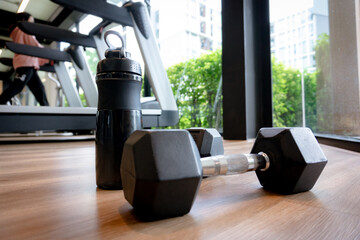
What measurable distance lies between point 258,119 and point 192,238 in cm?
206

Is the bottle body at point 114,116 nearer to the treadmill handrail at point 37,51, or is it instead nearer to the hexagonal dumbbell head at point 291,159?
the hexagonal dumbbell head at point 291,159

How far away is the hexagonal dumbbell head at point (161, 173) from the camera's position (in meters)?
0.30

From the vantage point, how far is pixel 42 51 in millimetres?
2746

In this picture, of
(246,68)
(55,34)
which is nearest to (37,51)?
(55,34)

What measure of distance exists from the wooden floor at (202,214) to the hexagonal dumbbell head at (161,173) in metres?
0.03

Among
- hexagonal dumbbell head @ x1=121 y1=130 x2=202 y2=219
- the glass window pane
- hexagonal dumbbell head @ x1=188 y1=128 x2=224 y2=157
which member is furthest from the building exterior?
hexagonal dumbbell head @ x1=121 y1=130 x2=202 y2=219

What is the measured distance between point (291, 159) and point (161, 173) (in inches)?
9.6

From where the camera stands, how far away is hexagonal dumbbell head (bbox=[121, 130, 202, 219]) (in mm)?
299

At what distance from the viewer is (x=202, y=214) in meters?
0.36

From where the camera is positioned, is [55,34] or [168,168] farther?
[55,34]

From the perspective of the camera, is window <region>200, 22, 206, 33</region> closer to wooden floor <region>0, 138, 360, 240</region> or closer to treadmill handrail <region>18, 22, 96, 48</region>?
treadmill handrail <region>18, 22, 96, 48</region>

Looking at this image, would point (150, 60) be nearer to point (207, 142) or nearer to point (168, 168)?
point (207, 142)

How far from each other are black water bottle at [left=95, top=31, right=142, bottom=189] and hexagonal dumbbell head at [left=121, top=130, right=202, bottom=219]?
119mm

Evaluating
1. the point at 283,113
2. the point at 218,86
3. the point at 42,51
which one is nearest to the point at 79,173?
the point at 283,113
